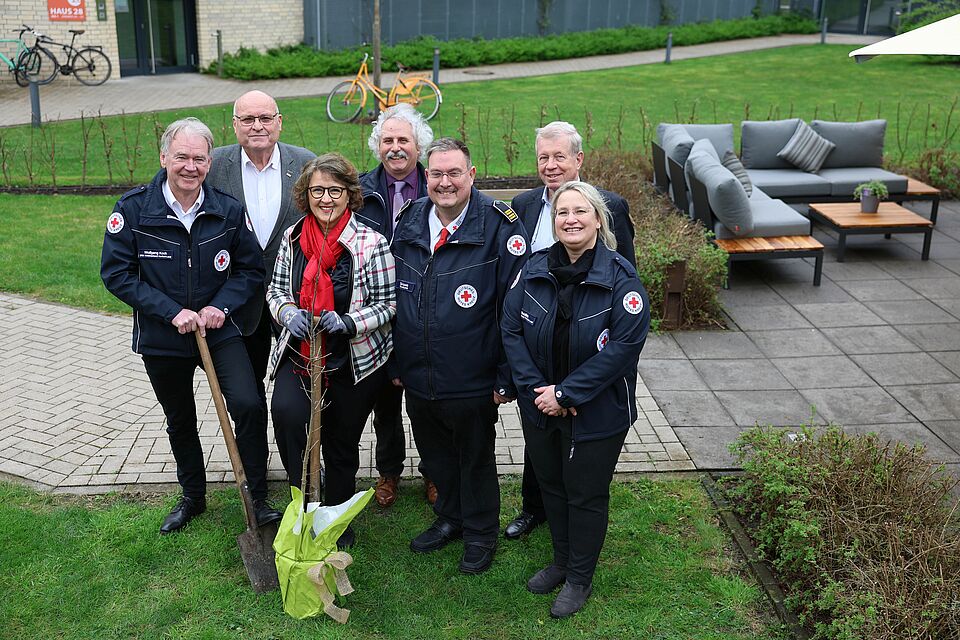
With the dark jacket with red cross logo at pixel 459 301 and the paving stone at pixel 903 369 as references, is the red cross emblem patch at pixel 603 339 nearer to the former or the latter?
the dark jacket with red cross logo at pixel 459 301

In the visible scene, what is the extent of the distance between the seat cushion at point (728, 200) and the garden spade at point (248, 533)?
18.6ft

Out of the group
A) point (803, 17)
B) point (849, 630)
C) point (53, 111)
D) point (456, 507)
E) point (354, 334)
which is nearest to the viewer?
point (849, 630)

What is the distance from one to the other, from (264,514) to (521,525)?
129 centimetres

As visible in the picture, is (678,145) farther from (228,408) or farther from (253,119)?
(228,408)

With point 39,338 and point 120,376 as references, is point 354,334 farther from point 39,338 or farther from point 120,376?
point 39,338

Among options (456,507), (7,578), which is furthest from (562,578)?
(7,578)

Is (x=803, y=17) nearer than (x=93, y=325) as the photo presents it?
No

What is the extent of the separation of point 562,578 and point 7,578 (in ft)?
8.38

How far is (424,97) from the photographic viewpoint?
17.4 metres

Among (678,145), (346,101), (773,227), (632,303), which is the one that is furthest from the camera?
(346,101)

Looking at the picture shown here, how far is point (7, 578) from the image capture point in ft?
14.4

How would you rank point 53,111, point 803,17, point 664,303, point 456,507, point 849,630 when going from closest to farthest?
point 849,630 → point 456,507 → point 664,303 → point 53,111 → point 803,17

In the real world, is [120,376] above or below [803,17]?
below

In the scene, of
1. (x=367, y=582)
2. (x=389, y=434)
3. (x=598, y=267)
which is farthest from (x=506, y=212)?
(x=367, y=582)
